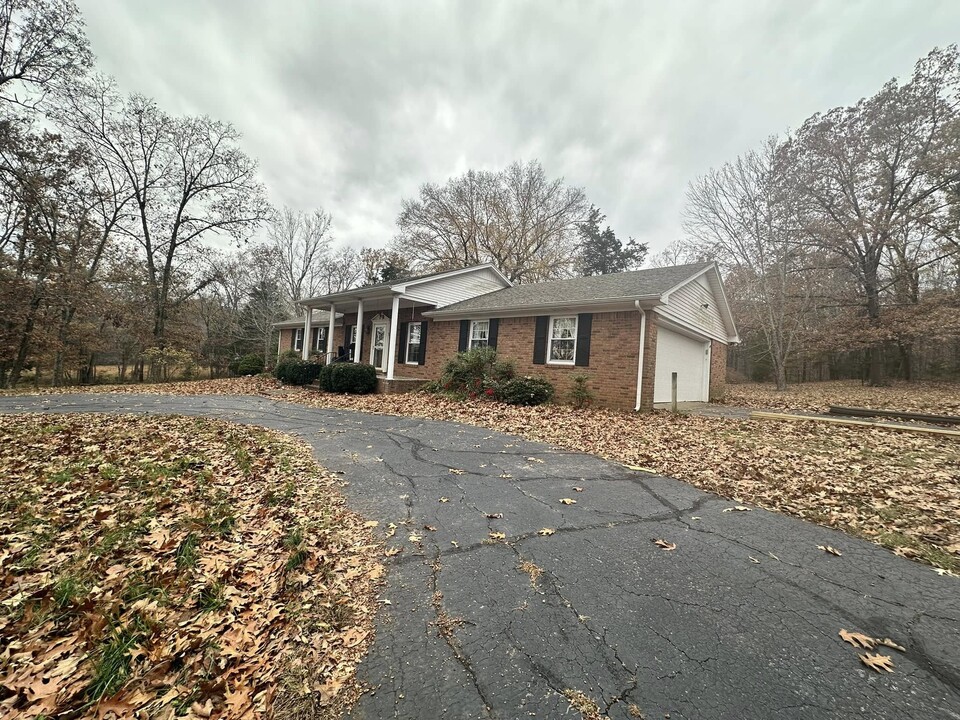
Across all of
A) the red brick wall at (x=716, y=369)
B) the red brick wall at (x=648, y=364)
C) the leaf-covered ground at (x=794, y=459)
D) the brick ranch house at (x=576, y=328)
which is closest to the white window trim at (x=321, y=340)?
the brick ranch house at (x=576, y=328)

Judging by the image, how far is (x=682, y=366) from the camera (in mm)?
12453

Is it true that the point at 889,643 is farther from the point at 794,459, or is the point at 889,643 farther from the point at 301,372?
the point at 301,372

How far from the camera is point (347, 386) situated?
42.6ft

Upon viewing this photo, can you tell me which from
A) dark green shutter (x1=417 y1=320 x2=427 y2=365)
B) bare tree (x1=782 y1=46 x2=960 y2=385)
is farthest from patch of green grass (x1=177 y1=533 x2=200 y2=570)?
bare tree (x1=782 y1=46 x2=960 y2=385)

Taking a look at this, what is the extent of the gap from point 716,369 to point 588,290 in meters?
6.97

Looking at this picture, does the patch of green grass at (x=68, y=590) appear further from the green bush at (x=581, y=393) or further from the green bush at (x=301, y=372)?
the green bush at (x=301, y=372)

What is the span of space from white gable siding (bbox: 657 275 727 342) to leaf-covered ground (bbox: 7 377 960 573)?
3.50 metres

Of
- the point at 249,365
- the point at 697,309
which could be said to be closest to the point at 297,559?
the point at 697,309

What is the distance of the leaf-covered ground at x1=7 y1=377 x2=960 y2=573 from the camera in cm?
360

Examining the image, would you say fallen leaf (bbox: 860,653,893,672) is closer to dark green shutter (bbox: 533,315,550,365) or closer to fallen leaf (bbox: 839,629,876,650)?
fallen leaf (bbox: 839,629,876,650)

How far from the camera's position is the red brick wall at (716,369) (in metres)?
14.3

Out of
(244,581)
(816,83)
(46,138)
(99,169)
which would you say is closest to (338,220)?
(99,169)

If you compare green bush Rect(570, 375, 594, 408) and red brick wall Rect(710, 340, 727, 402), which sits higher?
red brick wall Rect(710, 340, 727, 402)

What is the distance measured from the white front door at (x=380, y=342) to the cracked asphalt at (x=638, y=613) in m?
12.3
